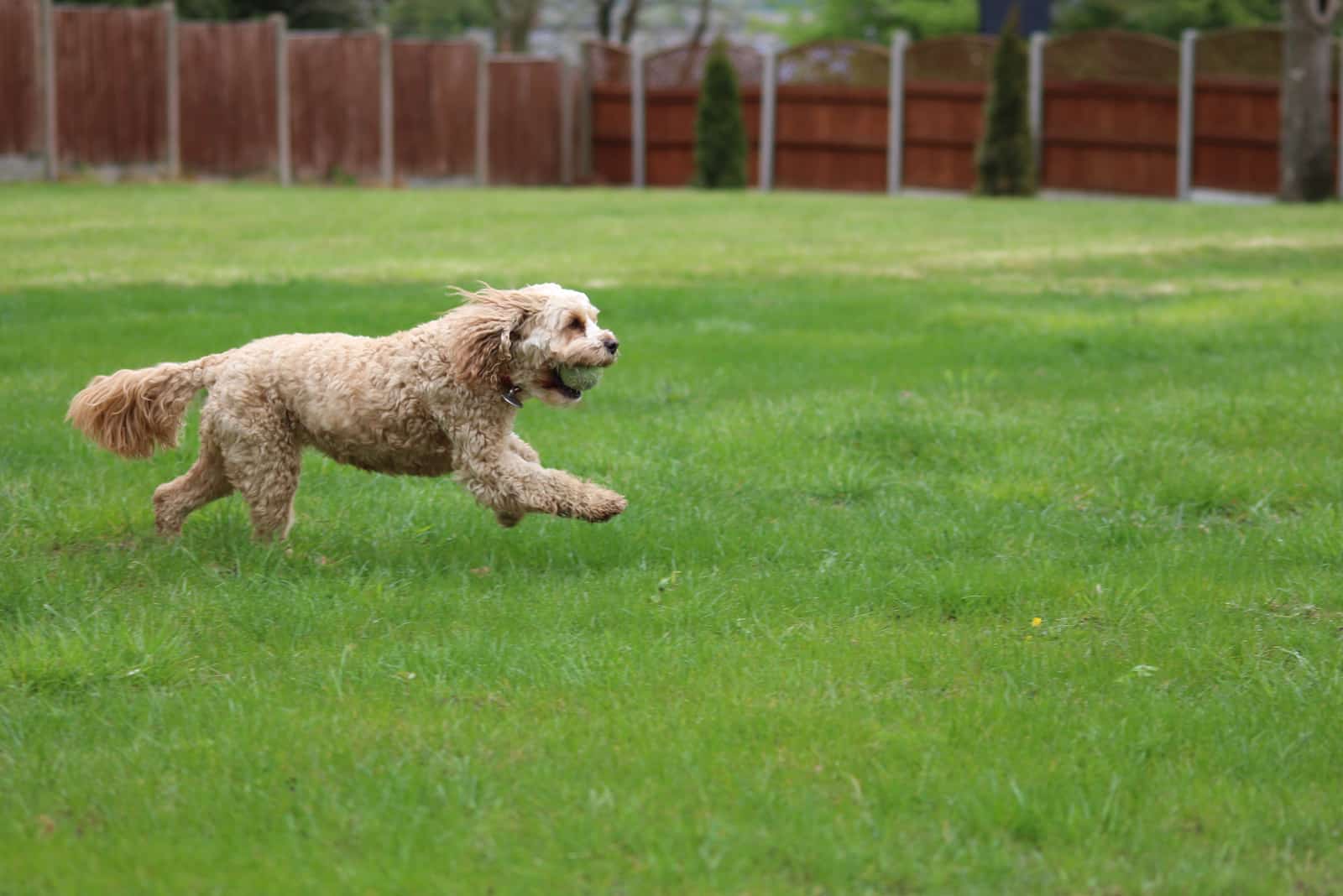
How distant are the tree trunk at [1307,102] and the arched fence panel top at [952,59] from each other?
634cm

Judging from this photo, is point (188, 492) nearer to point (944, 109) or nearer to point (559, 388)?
point (559, 388)

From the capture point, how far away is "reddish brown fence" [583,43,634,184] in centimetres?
3198

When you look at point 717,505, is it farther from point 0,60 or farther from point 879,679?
point 0,60

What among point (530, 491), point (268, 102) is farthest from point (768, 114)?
point (530, 491)

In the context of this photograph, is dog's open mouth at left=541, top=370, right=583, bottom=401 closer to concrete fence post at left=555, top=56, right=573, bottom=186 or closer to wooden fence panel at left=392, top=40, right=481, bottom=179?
wooden fence panel at left=392, top=40, right=481, bottom=179

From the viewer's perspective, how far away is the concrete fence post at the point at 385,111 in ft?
93.7

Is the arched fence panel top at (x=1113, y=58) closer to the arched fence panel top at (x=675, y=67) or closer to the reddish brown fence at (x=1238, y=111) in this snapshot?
the reddish brown fence at (x=1238, y=111)

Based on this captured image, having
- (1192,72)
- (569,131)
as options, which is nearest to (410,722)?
(1192,72)

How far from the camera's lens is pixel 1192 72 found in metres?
25.8

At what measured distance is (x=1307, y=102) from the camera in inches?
902

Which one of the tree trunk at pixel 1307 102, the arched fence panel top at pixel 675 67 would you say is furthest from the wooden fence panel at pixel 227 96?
the tree trunk at pixel 1307 102

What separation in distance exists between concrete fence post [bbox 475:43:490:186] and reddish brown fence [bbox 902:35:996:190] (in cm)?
795

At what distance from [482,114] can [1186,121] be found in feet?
42.2

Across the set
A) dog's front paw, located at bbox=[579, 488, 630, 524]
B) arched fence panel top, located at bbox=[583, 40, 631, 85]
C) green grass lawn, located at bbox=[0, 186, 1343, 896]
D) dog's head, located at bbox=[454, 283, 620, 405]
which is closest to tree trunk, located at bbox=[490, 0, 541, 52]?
arched fence panel top, located at bbox=[583, 40, 631, 85]
